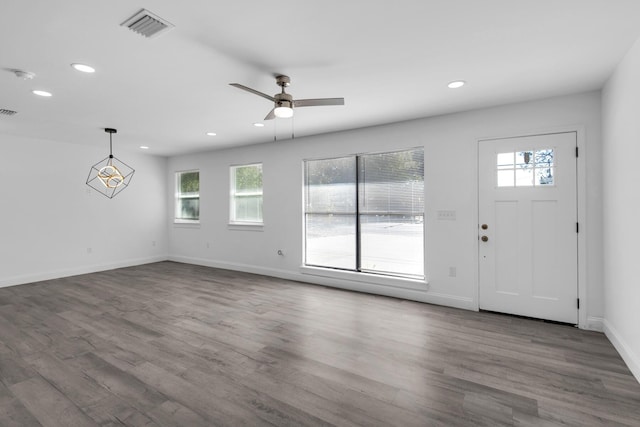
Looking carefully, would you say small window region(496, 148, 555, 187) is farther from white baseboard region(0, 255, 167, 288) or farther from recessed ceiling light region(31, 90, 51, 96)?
white baseboard region(0, 255, 167, 288)

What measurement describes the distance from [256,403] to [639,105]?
353 centimetres

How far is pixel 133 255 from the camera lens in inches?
282

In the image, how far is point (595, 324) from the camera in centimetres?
334

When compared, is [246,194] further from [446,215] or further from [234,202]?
[446,215]

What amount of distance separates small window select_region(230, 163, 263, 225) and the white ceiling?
2.32m

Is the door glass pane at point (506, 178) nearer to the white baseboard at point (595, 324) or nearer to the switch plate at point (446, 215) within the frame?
the switch plate at point (446, 215)

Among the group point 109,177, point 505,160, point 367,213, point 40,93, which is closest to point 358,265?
point 367,213

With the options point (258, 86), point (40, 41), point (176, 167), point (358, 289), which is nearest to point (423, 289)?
point (358, 289)

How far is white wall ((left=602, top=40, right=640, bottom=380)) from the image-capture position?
2.41m

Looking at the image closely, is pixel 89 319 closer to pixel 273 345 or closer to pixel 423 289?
pixel 273 345

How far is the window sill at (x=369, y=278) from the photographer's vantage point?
4.42 m

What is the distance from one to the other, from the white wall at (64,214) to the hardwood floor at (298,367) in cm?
168

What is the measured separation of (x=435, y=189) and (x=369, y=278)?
1663 millimetres

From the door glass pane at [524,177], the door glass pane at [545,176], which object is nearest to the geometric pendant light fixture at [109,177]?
the door glass pane at [524,177]
